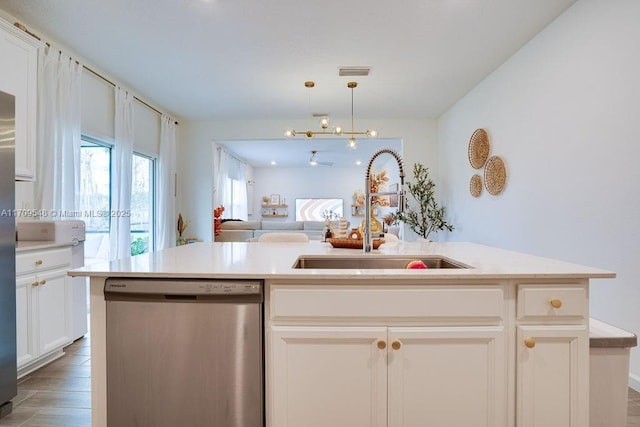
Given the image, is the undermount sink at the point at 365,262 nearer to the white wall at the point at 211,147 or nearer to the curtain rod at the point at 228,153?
the white wall at the point at 211,147

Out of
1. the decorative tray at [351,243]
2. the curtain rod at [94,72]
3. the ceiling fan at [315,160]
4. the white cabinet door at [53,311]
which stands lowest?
the white cabinet door at [53,311]

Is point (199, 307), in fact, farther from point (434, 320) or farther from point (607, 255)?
point (607, 255)

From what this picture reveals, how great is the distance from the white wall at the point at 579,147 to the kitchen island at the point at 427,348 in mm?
1365

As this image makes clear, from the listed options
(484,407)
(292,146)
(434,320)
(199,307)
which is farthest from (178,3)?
(292,146)

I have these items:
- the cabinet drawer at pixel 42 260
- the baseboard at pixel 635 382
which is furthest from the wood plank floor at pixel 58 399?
the cabinet drawer at pixel 42 260

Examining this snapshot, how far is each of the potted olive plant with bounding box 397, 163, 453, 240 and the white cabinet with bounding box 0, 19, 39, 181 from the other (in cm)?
459

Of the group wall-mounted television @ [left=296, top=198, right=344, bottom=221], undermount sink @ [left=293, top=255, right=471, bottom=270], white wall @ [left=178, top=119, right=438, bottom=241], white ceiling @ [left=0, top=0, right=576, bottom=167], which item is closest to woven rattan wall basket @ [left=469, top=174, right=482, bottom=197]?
white ceiling @ [left=0, top=0, right=576, bottom=167]

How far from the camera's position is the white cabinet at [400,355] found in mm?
1175

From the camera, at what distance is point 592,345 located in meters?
1.25

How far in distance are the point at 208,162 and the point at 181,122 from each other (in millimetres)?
828

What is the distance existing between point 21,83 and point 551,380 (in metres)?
3.47

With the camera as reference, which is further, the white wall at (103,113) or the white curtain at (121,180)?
the white curtain at (121,180)

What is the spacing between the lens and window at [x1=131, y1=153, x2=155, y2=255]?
177 inches

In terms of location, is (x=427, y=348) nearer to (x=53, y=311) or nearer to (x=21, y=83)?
(x=53, y=311)
